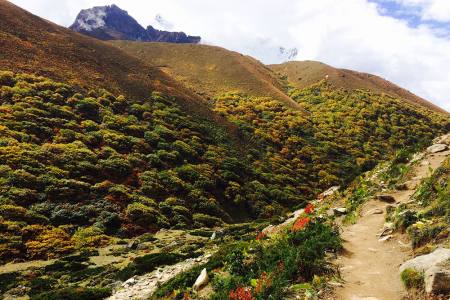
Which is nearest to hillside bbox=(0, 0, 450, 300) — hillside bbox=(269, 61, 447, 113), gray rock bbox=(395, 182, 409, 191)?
gray rock bbox=(395, 182, 409, 191)

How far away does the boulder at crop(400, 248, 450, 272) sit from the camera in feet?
31.5

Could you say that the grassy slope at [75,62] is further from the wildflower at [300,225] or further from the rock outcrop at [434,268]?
the rock outcrop at [434,268]

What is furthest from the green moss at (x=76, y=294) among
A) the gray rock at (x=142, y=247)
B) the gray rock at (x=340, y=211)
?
the gray rock at (x=340, y=211)

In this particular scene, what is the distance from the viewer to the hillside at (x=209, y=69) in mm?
86375

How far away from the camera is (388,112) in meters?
86.5

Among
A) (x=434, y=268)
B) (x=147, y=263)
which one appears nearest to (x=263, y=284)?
(x=434, y=268)

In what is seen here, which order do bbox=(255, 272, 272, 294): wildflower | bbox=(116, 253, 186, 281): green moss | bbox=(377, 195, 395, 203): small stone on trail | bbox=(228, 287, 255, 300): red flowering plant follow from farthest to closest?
bbox=(116, 253, 186, 281): green moss → bbox=(377, 195, 395, 203): small stone on trail → bbox=(255, 272, 272, 294): wildflower → bbox=(228, 287, 255, 300): red flowering plant

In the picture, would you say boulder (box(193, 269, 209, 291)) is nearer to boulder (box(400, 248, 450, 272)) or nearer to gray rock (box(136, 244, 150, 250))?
boulder (box(400, 248, 450, 272))

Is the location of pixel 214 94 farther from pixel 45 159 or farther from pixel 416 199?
pixel 416 199

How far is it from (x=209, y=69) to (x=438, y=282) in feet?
310

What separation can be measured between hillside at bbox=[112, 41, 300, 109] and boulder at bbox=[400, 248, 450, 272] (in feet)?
231

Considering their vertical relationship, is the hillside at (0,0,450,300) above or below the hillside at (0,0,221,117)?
below

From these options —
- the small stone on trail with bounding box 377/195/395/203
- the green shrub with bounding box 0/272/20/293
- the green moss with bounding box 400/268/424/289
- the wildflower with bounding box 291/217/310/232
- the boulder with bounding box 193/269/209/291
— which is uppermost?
the small stone on trail with bounding box 377/195/395/203

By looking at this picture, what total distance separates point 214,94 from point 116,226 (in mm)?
56114
